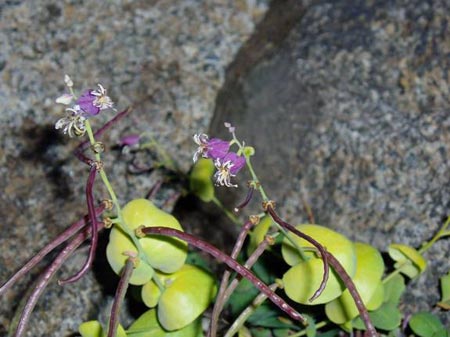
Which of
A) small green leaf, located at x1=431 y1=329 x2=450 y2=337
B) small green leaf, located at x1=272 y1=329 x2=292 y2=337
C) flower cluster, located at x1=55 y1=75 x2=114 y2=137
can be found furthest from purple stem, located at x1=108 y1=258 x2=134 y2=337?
small green leaf, located at x1=431 y1=329 x2=450 y2=337

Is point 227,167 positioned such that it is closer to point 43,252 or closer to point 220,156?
point 220,156

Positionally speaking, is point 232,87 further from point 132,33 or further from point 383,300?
point 383,300

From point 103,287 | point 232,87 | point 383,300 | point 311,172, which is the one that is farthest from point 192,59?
point 383,300

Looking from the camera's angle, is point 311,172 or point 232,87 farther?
point 232,87

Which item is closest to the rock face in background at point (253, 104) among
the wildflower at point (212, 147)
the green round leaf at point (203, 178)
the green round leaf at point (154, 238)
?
the green round leaf at point (203, 178)

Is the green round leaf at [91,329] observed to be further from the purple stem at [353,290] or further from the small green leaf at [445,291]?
the small green leaf at [445,291]

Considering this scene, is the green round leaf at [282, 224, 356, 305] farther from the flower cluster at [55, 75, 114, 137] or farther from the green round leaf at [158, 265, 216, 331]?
the flower cluster at [55, 75, 114, 137]
